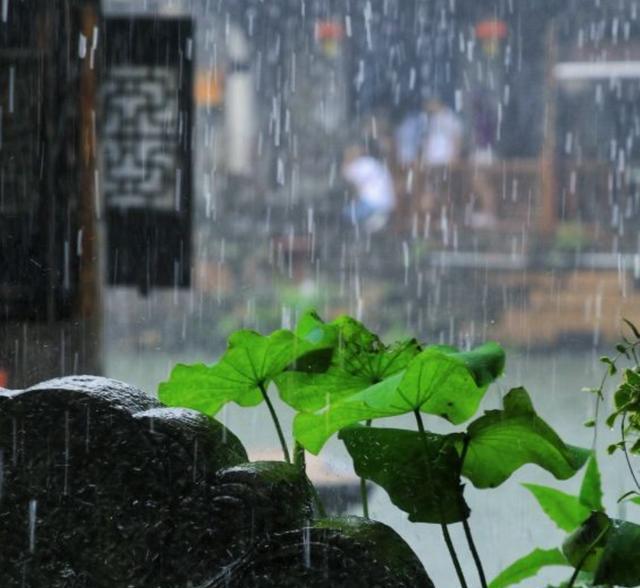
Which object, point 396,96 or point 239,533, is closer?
point 239,533

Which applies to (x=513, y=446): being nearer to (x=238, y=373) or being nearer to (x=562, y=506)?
(x=562, y=506)

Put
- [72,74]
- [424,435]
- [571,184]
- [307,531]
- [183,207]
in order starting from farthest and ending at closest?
1. [571,184]
2. [183,207]
3. [72,74]
4. [424,435]
5. [307,531]

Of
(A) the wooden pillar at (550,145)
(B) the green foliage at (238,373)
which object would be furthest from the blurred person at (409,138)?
(B) the green foliage at (238,373)

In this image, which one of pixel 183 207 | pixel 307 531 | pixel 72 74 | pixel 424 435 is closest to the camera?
pixel 307 531

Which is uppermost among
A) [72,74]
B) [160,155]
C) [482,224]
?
[72,74]

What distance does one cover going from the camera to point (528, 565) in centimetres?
84

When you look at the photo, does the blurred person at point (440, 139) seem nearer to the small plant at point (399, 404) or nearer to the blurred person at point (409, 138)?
the blurred person at point (409, 138)

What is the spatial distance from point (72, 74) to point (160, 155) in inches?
16.3

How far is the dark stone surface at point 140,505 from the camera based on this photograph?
2.22 ft

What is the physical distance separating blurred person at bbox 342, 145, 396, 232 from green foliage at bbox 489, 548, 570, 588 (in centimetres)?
715

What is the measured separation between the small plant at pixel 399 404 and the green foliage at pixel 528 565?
0.04 metres

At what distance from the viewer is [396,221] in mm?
8266

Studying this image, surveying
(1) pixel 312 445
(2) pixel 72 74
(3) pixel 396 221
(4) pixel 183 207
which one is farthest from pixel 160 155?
(3) pixel 396 221

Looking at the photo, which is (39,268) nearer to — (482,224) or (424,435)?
(424,435)
